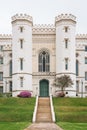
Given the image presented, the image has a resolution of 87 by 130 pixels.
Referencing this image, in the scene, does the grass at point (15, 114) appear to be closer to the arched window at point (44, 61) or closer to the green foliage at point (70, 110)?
the green foliage at point (70, 110)

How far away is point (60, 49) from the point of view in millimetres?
66500

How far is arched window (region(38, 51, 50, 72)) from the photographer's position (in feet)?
226

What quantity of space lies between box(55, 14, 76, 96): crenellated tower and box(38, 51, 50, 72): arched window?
2.89m

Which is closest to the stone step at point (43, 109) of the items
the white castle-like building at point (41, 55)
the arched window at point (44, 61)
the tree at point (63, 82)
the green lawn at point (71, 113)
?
the green lawn at point (71, 113)

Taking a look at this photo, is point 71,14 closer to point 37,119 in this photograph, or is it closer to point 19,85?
point 19,85

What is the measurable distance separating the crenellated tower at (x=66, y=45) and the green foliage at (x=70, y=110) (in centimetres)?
1247

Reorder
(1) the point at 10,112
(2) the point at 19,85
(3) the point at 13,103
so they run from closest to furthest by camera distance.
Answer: (1) the point at 10,112
(3) the point at 13,103
(2) the point at 19,85

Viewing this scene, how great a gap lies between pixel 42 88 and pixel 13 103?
17126mm

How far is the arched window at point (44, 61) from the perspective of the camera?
226 feet

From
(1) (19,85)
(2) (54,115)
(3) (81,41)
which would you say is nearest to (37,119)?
(2) (54,115)

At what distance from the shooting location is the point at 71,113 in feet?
137

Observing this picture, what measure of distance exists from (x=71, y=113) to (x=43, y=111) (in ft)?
12.2

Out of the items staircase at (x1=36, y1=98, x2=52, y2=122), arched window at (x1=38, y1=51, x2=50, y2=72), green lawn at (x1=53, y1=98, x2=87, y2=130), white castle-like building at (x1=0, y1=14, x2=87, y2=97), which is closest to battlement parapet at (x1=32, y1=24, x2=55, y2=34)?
white castle-like building at (x1=0, y1=14, x2=87, y2=97)

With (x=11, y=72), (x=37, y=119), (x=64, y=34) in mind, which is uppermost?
(x=64, y=34)
